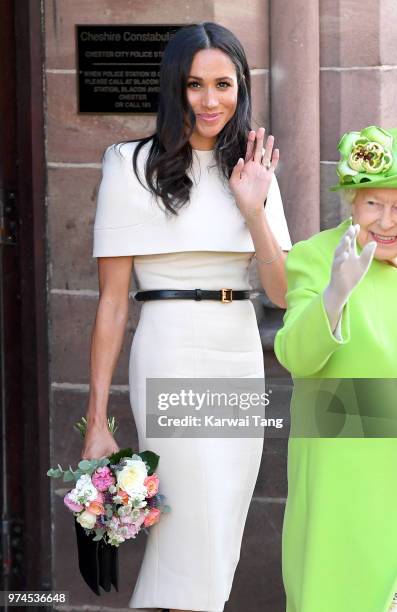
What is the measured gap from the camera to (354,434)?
361 centimetres

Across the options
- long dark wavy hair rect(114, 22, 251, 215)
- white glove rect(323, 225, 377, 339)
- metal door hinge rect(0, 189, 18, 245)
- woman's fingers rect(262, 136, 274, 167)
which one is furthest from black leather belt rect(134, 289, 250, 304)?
metal door hinge rect(0, 189, 18, 245)

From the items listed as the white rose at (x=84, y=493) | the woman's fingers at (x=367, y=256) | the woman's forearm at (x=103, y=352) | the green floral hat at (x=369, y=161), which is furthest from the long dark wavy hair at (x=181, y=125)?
the woman's fingers at (x=367, y=256)

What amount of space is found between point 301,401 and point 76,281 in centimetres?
185

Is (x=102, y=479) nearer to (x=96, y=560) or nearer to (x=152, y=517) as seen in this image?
(x=152, y=517)

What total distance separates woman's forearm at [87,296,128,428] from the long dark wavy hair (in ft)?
1.12

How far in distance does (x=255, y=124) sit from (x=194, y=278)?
1.04 meters

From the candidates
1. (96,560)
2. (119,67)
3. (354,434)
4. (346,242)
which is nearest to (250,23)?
(119,67)

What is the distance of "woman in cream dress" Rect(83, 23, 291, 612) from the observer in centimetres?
435

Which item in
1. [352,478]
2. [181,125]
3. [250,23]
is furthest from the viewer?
[250,23]

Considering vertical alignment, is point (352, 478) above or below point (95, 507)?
above

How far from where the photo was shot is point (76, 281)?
5.46 m

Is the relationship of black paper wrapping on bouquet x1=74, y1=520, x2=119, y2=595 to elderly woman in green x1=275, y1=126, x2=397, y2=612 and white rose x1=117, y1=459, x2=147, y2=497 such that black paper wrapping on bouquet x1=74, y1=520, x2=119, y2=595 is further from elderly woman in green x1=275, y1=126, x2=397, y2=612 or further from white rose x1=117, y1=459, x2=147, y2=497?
elderly woman in green x1=275, y1=126, x2=397, y2=612

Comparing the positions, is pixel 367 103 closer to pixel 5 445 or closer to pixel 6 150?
pixel 6 150

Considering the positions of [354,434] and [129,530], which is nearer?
[354,434]
